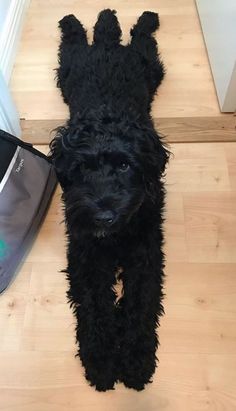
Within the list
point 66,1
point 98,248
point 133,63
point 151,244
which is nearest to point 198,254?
point 151,244

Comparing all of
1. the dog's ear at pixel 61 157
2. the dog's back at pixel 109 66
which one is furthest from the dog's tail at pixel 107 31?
the dog's ear at pixel 61 157

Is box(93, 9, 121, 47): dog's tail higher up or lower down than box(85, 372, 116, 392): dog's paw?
higher up

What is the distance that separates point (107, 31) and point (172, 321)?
136cm

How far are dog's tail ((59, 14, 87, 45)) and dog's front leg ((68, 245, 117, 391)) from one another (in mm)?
1157

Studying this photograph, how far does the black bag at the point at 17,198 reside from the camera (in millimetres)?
1384

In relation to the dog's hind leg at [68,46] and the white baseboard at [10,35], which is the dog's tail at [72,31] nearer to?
the dog's hind leg at [68,46]

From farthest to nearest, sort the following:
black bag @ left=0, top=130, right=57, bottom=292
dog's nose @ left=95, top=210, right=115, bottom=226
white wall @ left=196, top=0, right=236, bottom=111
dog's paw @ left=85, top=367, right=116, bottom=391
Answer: white wall @ left=196, top=0, right=236, bottom=111
black bag @ left=0, top=130, right=57, bottom=292
dog's paw @ left=85, top=367, right=116, bottom=391
dog's nose @ left=95, top=210, right=115, bottom=226

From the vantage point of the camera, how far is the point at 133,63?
1.71 metres

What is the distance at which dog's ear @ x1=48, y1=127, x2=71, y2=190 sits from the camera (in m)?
1.18

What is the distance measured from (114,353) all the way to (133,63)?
1.17 meters

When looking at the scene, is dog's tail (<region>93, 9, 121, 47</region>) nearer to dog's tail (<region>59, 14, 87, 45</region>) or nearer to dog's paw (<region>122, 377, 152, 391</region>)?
dog's tail (<region>59, 14, 87, 45</region>)

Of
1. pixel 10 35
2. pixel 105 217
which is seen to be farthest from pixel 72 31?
pixel 105 217

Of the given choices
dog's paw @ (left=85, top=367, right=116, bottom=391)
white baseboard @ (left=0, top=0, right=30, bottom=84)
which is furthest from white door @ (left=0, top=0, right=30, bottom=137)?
dog's paw @ (left=85, top=367, right=116, bottom=391)

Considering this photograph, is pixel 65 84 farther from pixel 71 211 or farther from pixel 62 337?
pixel 62 337
